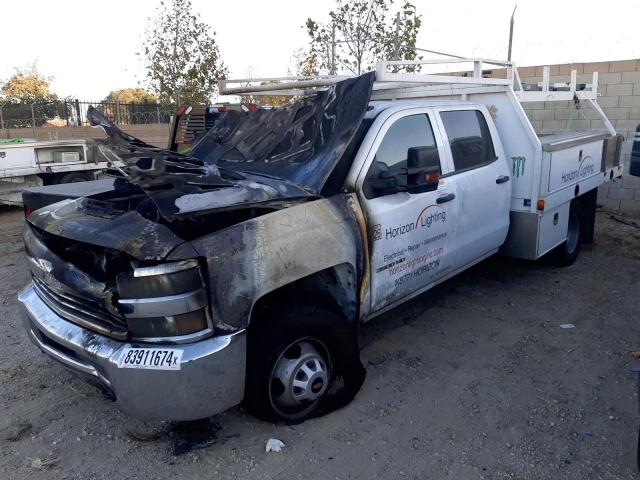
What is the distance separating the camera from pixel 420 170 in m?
3.67

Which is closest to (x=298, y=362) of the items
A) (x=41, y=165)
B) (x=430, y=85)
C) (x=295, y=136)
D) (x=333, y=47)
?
(x=295, y=136)

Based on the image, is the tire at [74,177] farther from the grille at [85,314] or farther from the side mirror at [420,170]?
the side mirror at [420,170]

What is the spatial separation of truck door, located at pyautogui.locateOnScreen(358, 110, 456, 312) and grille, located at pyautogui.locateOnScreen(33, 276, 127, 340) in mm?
1684

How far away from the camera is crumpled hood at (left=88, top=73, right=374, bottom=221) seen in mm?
2883

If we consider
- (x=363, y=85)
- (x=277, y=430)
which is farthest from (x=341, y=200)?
(x=277, y=430)

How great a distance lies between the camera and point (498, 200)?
5066 millimetres

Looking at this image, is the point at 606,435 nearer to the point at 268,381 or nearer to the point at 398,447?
the point at 398,447

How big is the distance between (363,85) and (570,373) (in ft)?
8.45

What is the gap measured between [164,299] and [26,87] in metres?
40.7

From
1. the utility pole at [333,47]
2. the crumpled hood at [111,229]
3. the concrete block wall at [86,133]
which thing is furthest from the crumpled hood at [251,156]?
the concrete block wall at [86,133]

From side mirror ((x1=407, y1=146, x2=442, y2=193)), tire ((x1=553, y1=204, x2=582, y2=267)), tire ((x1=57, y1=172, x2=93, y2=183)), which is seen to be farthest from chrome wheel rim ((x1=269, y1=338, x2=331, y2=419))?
tire ((x1=57, y1=172, x2=93, y2=183))

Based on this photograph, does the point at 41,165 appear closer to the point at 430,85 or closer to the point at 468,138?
the point at 430,85

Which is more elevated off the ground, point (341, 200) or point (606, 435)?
point (341, 200)

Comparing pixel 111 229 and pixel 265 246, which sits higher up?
pixel 111 229
